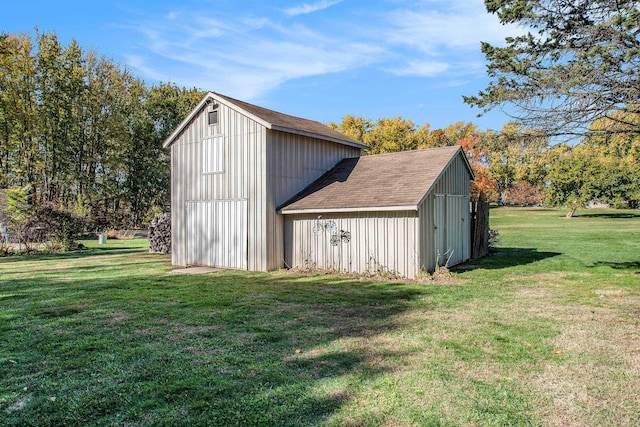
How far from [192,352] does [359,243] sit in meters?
6.24

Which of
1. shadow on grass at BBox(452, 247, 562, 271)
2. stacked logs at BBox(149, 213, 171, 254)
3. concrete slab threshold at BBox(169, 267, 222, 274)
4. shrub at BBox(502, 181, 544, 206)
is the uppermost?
shrub at BBox(502, 181, 544, 206)

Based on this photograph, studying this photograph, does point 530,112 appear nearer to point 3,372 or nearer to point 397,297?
point 397,297

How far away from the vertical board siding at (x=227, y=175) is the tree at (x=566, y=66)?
5.80 metres

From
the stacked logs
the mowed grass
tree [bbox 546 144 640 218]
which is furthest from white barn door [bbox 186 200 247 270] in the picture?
tree [bbox 546 144 640 218]

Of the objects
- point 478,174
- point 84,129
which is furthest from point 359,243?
point 478,174

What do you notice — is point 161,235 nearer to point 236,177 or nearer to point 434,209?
point 236,177

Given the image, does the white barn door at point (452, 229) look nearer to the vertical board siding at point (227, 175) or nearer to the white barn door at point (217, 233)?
the vertical board siding at point (227, 175)

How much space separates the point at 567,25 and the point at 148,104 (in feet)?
99.5

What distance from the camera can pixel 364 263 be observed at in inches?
400

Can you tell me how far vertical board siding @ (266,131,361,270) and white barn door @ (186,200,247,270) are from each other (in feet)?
2.74

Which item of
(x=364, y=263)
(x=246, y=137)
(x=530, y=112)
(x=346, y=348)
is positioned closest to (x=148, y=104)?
(x=246, y=137)

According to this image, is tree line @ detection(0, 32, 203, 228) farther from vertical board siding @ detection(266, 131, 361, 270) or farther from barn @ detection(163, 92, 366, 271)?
vertical board siding @ detection(266, 131, 361, 270)

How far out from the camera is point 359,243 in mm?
10250

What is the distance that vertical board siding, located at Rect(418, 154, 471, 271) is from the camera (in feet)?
31.9
